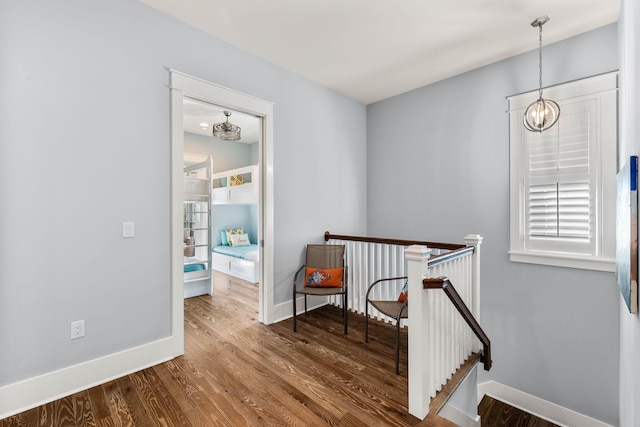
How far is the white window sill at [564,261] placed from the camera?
2539 millimetres

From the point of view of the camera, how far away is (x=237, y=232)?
6305 mm

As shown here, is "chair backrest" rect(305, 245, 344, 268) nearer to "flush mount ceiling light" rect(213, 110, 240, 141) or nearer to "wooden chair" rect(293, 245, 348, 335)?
"wooden chair" rect(293, 245, 348, 335)

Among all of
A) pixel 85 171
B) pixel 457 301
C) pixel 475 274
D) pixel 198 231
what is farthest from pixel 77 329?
pixel 475 274

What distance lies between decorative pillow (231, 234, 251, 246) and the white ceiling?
379cm

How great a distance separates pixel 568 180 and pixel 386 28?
2230 mm

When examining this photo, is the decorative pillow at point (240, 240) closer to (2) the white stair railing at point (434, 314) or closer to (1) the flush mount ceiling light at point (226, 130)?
(1) the flush mount ceiling light at point (226, 130)

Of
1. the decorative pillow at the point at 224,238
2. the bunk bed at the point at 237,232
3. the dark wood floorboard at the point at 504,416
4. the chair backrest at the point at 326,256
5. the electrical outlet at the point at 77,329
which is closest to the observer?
the electrical outlet at the point at 77,329

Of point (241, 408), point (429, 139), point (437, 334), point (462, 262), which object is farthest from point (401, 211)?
point (241, 408)

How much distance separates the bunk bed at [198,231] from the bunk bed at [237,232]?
0.87 ft

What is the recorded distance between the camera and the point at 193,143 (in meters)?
5.93

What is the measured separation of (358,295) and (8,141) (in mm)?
3328

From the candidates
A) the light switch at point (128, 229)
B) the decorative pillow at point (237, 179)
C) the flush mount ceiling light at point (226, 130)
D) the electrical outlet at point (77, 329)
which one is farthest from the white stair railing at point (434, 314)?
the decorative pillow at point (237, 179)

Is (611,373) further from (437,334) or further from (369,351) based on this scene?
(369,351)

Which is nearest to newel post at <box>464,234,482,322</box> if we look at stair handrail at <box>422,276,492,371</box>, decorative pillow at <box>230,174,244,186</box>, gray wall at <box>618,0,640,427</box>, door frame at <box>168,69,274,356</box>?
stair handrail at <box>422,276,492,371</box>
